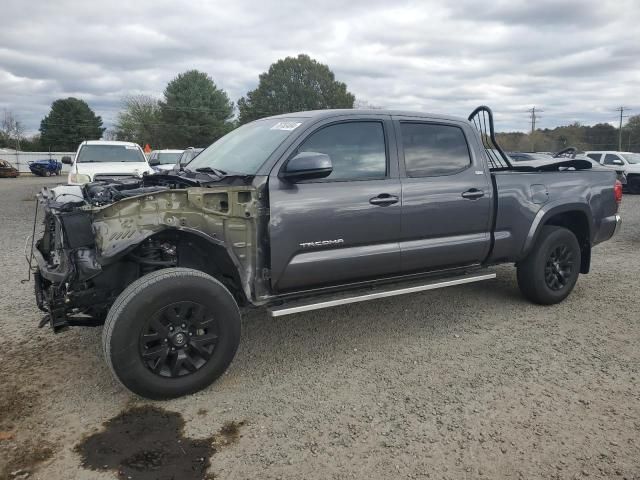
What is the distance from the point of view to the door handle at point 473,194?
4289mm

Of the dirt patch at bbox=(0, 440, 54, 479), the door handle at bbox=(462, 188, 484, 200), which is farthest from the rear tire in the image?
the dirt patch at bbox=(0, 440, 54, 479)

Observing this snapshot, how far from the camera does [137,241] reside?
3.11 metres

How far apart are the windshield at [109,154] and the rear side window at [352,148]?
9719 millimetres

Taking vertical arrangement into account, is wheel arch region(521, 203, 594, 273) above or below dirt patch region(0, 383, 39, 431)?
above

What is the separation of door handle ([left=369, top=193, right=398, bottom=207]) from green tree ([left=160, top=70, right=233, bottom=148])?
51891mm

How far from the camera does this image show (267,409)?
10.2 feet

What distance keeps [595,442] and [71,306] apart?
3231 millimetres

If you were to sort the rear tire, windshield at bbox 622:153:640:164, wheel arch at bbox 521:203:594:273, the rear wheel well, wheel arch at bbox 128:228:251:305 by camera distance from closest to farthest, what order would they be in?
wheel arch at bbox 128:228:251:305 < wheel arch at bbox 521:203:594:273 < the rear tire < the rear wheel well < windshield at bbox 622:153:640:164

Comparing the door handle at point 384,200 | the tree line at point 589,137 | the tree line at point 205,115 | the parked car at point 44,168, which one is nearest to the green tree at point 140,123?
the tree line at point 205,115

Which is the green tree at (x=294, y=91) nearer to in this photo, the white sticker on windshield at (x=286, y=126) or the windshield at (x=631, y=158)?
the windshield at (x=631, y=158)

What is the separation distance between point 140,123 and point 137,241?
63909 millimetres

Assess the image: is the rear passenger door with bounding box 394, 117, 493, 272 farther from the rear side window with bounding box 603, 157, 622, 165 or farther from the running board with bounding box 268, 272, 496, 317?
the rear side window with bounding box 603, 157, 622, 165

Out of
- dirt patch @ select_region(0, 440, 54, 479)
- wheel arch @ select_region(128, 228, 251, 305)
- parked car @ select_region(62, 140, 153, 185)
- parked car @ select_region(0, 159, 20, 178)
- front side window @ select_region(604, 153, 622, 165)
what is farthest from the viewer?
parked car @ select_region(0, 159, 20, 178)

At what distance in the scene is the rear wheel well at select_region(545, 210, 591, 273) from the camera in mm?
5128
